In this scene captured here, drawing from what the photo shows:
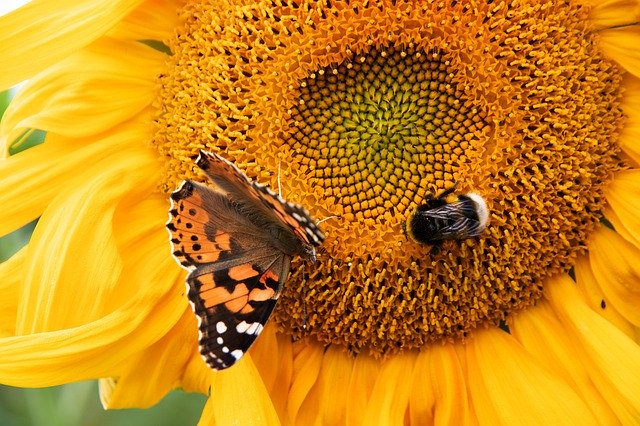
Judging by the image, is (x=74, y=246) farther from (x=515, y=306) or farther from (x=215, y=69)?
(x=515, y=306)

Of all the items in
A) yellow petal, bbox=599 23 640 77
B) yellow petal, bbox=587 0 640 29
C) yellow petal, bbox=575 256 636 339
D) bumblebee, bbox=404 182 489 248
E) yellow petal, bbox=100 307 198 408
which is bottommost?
yellow petal, bbox=100 307 198 408

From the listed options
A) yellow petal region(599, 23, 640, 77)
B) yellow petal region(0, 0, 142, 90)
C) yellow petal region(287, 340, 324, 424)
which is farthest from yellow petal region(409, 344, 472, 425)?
yellow petal region(0, 0, 142, 90)

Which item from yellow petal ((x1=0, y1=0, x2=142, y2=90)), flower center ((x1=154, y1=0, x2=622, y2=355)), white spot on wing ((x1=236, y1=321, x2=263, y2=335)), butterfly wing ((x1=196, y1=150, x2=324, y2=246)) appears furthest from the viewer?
yellow petal ((x1=0, y1=0, x2=142, y2=90))

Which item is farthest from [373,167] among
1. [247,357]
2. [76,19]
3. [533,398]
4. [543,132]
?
[76,19]

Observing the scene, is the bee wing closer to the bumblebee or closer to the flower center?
the bumblebee

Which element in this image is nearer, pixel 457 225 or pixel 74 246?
pixel 457 225

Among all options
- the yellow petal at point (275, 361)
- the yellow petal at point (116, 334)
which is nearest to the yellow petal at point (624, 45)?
the yellow petal at point (275, 361)
